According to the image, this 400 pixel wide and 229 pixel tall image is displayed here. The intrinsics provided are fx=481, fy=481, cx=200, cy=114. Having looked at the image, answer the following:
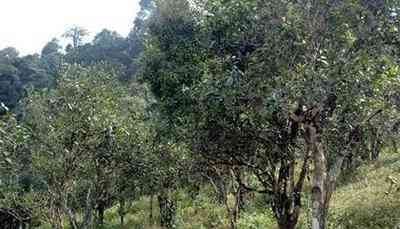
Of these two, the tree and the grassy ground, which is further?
the grassy ground

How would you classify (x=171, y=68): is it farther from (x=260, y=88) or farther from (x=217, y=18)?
(x=260, y=88)

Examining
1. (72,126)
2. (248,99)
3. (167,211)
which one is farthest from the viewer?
(167,211)

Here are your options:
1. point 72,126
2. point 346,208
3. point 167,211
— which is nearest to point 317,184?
point 72,126

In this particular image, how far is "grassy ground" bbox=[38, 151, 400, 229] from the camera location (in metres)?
17.1

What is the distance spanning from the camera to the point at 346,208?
18.6 m

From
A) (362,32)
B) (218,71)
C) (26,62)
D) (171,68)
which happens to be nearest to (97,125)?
(171,68)

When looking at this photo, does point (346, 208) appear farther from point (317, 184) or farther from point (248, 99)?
point (248, 99)

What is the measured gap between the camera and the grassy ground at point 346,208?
17062mm

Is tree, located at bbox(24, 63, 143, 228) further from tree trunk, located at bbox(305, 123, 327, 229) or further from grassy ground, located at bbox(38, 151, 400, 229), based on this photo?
grassy ground, located at bbox(38, 151, 400, 229)

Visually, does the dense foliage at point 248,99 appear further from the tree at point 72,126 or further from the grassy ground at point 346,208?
the grassy ground at point 346,208

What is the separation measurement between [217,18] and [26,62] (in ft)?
185

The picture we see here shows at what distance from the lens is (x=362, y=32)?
8805mm

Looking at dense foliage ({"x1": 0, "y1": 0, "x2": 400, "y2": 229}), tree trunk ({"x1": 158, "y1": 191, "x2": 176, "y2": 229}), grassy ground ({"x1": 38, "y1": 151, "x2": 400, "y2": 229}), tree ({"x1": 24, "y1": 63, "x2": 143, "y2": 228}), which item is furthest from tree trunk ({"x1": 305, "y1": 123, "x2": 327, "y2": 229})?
tree trunk ({"x1": 158, "y1": 191, "x2": 176, "y2": 229})

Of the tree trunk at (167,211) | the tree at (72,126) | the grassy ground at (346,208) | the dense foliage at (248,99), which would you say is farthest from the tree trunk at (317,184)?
the tree trunk at (167,211)
